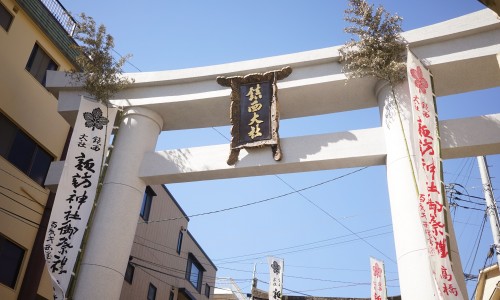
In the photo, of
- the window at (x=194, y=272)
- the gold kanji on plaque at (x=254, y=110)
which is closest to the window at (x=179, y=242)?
the window at (x=194, y=272)

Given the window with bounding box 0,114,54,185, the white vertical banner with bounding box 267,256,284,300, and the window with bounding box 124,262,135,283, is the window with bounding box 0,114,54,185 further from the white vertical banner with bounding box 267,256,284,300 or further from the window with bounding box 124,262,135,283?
the white vertical banner with bounding box 267,256,284,300

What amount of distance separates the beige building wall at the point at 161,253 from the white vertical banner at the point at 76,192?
287 inches

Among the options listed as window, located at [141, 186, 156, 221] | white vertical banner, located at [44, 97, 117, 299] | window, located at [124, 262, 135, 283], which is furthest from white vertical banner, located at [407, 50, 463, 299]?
window, located at [141, 186, 156, 221]

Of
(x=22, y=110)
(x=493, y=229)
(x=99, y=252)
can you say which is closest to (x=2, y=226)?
(x=22, y=110)

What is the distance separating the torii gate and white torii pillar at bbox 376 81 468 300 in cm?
2

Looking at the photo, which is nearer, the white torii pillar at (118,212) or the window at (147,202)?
the white torii pillar at (118,212)

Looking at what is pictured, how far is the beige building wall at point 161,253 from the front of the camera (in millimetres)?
17641

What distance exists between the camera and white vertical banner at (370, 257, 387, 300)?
15.5 m

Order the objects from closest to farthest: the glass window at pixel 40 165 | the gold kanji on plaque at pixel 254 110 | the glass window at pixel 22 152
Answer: the gold kanji on plaque at pixel 254 110 → the glass window at pixel 22 152 → the glass window at pixel 40 165

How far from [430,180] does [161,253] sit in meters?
15.2

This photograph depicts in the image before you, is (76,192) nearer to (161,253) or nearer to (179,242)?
(161,253)

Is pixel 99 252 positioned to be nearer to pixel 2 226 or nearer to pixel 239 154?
pixel 239 154

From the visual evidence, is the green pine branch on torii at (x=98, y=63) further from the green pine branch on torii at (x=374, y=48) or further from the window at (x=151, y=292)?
the window at (x=151, y=292)

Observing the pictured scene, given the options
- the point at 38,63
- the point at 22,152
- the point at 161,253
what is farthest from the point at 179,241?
the point at 38,63
